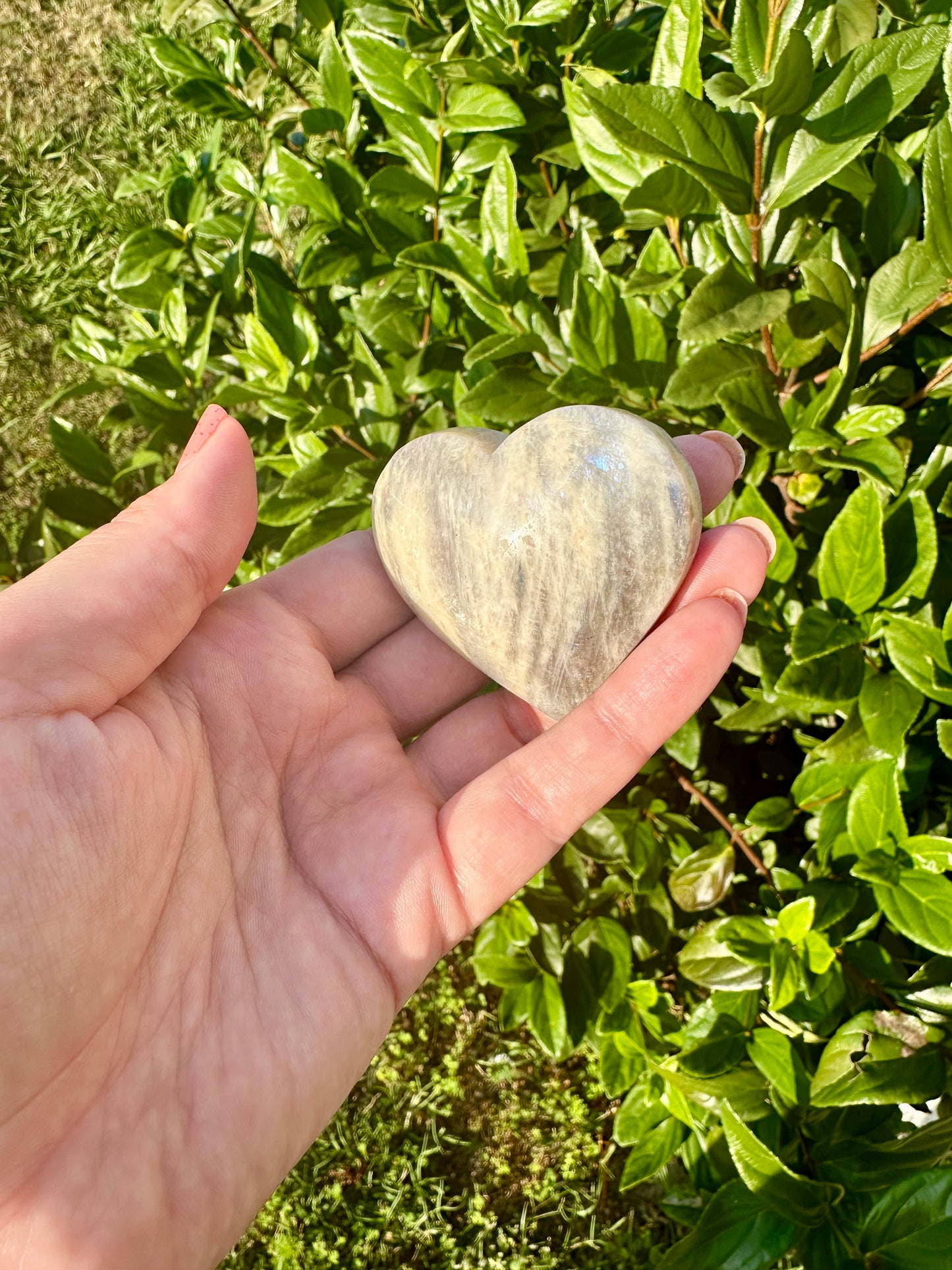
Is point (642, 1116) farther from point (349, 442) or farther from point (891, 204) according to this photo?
point (891, 204)

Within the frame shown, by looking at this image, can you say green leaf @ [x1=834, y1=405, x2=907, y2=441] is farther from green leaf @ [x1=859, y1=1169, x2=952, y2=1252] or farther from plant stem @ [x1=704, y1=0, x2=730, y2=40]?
green leaf @ [x1=859, y1=1169, x2=952, y2=1252]

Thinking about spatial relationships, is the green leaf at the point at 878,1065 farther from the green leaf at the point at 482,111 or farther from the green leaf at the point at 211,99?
the green leaf at the point at 211,99

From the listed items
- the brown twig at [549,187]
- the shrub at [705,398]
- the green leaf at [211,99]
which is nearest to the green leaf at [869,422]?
the shrub at [705,398]

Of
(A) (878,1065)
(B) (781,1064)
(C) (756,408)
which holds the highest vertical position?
(C) (756,408)

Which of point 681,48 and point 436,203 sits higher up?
point 681,48

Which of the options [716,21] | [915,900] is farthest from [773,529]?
[716,21]
